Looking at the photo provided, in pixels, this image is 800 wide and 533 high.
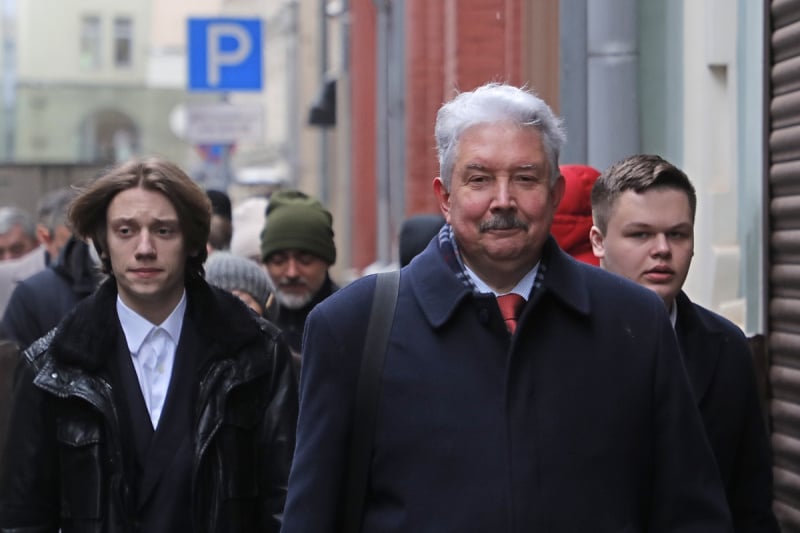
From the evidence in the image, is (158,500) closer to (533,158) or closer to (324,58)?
(533,158)

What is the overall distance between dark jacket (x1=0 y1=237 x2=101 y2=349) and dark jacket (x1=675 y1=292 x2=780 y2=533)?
361 centimetres

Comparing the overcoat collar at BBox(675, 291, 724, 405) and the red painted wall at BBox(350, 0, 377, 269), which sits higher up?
the red painted wall at BBox(350, 0, 377, 269)

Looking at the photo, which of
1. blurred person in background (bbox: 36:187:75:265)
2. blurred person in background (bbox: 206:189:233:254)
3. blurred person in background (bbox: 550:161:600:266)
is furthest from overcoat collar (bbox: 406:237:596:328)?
blurred person in background (bbox: 36:187:75:265)

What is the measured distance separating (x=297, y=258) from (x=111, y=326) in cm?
301

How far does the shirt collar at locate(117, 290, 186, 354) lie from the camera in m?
5.17

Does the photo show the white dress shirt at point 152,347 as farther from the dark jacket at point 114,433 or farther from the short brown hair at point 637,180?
the short brown hair at point 637,180

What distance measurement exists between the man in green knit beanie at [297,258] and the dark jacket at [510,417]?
4112mm

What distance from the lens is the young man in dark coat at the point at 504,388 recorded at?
12.1 ft

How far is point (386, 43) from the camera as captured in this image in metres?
19.7

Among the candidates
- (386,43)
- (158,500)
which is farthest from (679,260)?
(386,43)

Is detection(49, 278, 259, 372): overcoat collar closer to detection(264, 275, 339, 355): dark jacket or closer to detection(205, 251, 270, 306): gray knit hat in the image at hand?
detection(205, 251, 270, 306): gray knit hat

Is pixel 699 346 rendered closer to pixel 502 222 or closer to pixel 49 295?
pixel 502 222

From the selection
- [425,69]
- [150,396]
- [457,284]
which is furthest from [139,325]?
[425,69]

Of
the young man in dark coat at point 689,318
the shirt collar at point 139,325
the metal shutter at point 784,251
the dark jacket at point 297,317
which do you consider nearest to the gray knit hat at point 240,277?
the dark jacket at point 297,317
